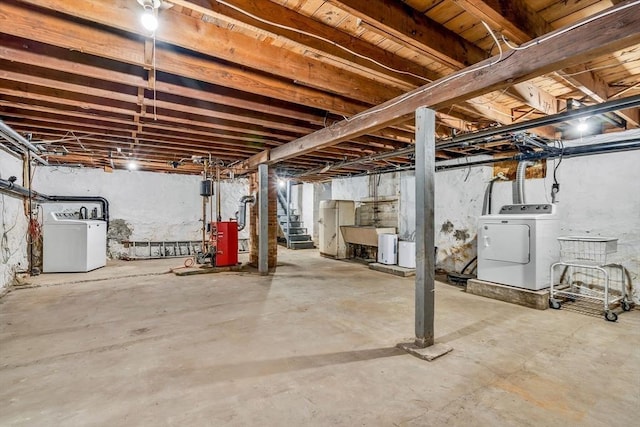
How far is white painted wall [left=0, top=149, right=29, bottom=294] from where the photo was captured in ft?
13.4

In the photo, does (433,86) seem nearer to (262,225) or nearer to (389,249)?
(262,225)

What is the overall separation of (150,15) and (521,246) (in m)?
4.28

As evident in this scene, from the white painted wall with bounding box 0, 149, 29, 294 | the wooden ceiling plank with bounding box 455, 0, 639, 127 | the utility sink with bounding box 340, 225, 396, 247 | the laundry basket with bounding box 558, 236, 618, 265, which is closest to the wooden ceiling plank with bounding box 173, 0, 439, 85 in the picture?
the wooden ceiling plank with bounding box 455, 0, 639, 127

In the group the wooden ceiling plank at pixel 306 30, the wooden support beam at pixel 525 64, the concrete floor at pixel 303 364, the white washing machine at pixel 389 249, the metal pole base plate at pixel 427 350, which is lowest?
the concrete floor at pixel 303 364

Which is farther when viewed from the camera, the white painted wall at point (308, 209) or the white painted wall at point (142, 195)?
the white painted wall at point (308, 209)

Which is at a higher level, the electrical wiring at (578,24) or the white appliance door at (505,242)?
the electrical wiring at (578,24)

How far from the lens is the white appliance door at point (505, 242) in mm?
3641

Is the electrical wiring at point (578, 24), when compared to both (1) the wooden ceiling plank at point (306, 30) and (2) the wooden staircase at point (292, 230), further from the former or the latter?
(2) the wooden staircase at point (292, 230)

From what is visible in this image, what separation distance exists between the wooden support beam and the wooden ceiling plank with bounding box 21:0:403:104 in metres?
0.30

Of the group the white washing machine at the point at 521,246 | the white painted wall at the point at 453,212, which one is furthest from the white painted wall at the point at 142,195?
the white washing machine at the point at 521,246

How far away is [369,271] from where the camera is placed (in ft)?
18.9

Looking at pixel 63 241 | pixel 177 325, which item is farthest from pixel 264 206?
pixel 63 241

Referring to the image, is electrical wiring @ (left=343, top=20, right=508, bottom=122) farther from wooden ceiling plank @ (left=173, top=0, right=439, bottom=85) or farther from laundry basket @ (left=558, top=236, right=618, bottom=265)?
laundry basket @ (left=558, top=236, right=618, bottom=265)

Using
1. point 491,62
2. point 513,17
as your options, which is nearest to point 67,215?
point 491,62
